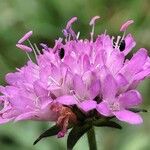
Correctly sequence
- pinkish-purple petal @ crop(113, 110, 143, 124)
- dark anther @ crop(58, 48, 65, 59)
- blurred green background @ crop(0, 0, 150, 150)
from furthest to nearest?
blurred green background @ crop(0, 0, 150, 150) → dark anther @ crop(58, 48, 65, 59) → pinkish-purple petal @ crop(113, 110, 143, 124)

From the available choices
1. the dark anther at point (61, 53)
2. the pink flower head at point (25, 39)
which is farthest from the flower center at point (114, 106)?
the pink flower head at point (25, 39)

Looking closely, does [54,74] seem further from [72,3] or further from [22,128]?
[72,3]

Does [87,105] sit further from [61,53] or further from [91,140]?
[61,53]

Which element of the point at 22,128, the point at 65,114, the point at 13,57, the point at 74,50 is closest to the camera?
the point at 65,114

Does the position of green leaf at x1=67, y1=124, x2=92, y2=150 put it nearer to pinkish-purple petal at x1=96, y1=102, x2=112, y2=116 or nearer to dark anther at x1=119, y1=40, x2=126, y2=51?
pinkish-purple petal at x1=96, y1=102, x2=112, y2=116

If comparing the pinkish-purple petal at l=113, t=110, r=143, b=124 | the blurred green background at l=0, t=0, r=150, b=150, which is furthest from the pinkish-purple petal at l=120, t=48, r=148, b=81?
the blurred green background at l=0, t=0, r=150, b=150

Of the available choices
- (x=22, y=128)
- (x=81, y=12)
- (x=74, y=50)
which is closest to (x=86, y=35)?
(x=81, y=12)
